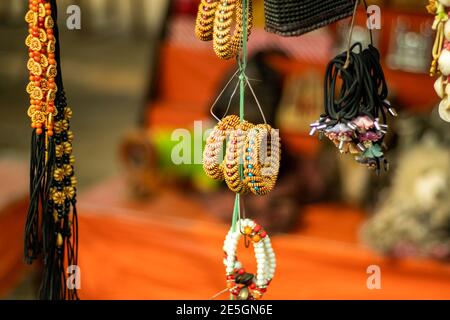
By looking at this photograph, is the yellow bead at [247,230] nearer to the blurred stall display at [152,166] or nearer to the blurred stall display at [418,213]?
the blurred stall display at [418,213]

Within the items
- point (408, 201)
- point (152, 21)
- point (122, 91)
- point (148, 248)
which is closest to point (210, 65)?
point (148, 248)

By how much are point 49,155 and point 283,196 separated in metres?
1.48

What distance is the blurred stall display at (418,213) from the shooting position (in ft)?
8.23

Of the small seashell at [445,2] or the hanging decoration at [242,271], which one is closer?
the small seashell at [445,2]

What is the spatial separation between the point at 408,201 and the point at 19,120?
3778mm

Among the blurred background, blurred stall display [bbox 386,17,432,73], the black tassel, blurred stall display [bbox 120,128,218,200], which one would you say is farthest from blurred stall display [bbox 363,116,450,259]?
the black tassel

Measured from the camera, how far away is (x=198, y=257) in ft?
9.02

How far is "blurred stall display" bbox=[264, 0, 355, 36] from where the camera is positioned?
4.25ft

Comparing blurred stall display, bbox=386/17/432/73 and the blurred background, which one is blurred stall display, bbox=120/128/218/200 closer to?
the blurred background

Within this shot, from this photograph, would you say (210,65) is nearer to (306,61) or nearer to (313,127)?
(306,61)

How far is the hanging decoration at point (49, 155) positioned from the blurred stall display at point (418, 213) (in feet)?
4.29

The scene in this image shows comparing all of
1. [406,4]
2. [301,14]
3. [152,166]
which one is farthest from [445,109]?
[406,4]

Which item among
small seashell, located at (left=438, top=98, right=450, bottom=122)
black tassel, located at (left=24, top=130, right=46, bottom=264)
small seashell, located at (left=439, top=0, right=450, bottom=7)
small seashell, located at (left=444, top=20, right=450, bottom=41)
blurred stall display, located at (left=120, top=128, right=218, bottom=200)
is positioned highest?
blurred stall display, located at (left=120, top=128, right=218, bottom=200)

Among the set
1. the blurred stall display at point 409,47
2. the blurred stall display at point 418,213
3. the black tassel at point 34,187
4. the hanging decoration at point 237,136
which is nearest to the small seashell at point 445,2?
the hanging decoration at point 237,136
